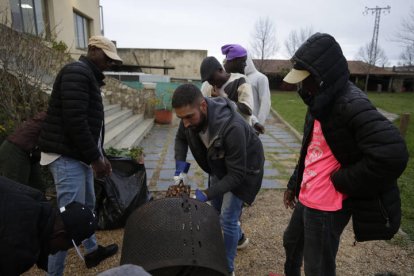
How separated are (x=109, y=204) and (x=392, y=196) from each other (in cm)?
275

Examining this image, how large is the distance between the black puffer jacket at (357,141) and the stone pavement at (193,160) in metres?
3.12

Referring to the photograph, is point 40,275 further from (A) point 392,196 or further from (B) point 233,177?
(A) point 392,196

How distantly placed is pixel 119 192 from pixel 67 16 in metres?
9.70

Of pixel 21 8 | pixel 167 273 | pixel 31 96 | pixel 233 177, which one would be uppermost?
pixel 21 8

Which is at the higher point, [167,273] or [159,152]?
[167,273]

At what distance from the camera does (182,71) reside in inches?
974

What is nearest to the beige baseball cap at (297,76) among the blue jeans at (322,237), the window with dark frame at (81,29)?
the blue jeans at (322,237)

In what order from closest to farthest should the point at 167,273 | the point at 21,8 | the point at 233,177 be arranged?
the point at 167,273
the point at 233,177
the point at 21,8

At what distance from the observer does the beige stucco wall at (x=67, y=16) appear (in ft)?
31.1

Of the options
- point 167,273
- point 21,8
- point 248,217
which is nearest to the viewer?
point 167,273

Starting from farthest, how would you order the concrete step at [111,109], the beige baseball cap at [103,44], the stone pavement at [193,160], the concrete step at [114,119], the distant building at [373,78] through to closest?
the distant building at [373,78]
the concrete step at [111,109]
the concrete step at [114,119]
the stone pavement at [193,160]
the beige baseball cap at [103,44]

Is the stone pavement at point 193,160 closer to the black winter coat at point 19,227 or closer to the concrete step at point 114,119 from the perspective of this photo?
the concrete step at point 114,119

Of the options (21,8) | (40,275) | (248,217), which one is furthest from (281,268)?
(21,8)

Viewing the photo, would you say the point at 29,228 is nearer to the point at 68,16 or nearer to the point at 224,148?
the point at 224,148
